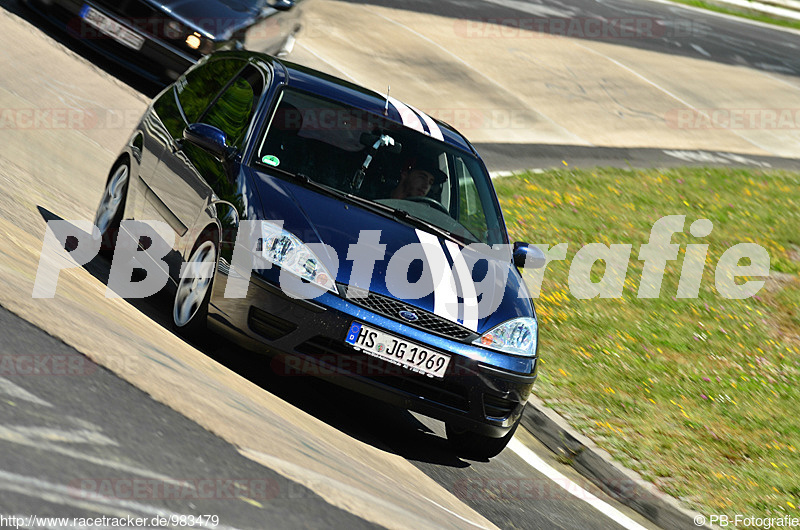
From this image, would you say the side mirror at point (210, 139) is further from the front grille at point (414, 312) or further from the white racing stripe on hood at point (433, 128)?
the white racing stripe on hood at point (433, 128)

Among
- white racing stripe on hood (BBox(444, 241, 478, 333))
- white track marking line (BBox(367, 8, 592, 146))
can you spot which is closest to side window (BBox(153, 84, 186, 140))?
white racing stripe on hood (BBox(444, 241, 478, 333))

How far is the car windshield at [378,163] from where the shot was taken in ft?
20.9

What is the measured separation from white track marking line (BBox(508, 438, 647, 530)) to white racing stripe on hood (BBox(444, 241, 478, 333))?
1.39 m

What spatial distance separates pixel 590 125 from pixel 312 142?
11.7 m

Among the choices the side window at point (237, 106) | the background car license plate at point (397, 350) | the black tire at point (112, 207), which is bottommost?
the black tire at point (112, 207)

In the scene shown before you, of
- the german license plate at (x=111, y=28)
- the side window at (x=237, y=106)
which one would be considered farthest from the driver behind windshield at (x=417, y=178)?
the german license plate at (x=111, y=28)

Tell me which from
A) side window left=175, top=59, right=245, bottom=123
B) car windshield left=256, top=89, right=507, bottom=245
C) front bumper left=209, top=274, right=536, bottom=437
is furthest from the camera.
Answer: side window left=175, top=59, right=245, bottom=123

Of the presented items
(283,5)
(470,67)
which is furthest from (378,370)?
(470,67)

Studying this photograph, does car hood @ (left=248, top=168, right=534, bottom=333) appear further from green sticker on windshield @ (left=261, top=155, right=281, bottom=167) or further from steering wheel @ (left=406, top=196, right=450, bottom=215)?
steering wheel @ (left=406, top=196, right=450, bottom=215)

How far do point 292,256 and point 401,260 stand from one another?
2.17ft

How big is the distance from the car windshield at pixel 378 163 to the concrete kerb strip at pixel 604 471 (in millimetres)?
1409

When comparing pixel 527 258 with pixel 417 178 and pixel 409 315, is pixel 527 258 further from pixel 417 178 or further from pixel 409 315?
pixel 409 315

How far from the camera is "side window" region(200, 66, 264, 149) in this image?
6559mm

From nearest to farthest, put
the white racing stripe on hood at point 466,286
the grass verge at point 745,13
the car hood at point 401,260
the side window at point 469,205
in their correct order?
the car hood at point 401,260, the white racing stripe on hood at point 466,286, the side window at point 469,205, the grass verge at point 745,13
